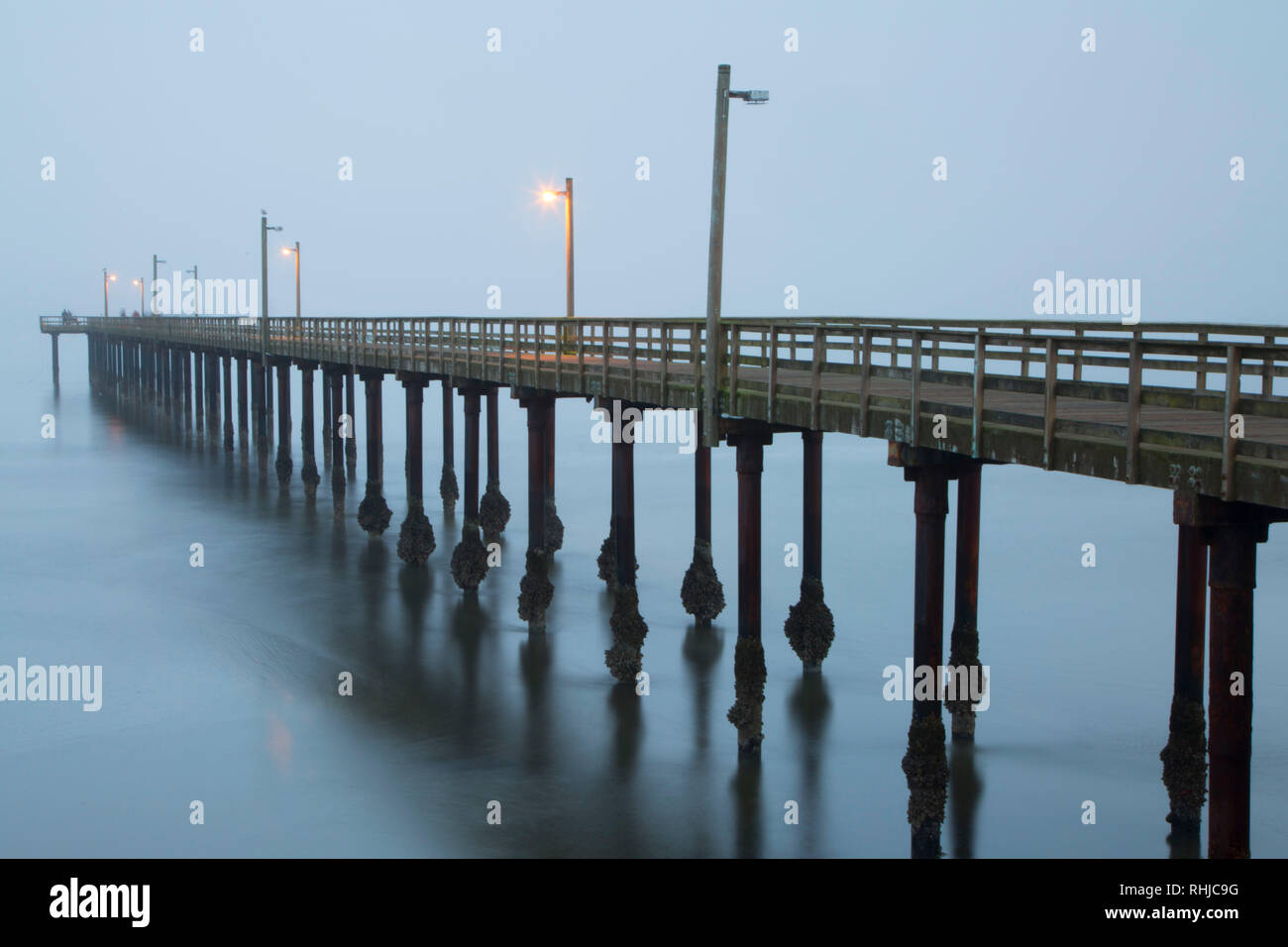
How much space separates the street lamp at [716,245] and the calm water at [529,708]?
391cm

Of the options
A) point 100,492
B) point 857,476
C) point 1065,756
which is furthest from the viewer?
point 857,476

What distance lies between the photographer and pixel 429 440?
76188 millimetres

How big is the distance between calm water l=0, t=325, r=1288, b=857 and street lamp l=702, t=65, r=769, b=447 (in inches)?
154

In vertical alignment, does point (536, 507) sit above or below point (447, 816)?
above

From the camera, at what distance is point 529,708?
1752 centimetres

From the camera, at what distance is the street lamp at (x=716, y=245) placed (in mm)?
14398

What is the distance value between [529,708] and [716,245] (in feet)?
21.1

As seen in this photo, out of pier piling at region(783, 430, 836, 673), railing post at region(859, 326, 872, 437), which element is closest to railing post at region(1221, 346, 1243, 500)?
railing post at region(859, 326, 872, 437)

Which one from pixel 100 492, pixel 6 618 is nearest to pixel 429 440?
pixel 100 492

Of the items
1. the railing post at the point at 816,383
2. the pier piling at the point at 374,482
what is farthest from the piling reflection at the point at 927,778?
the pier piling at the point at 374,482

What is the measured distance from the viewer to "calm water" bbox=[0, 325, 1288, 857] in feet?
45.1

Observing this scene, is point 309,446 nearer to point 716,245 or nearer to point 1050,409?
point 716,245

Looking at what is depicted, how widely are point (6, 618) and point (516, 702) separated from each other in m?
10.8
